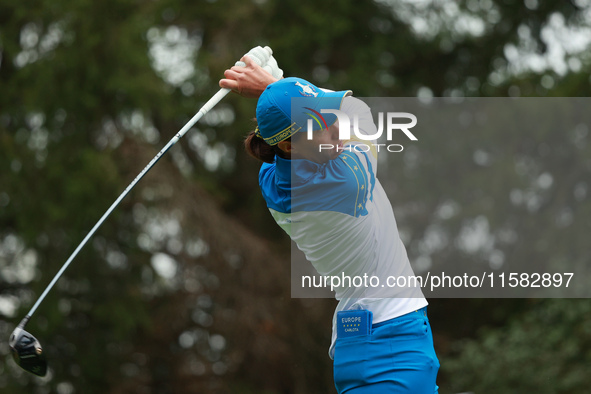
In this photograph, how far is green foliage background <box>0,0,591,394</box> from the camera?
6.95 metres

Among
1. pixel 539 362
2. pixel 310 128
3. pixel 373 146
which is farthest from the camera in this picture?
pixel 539 362

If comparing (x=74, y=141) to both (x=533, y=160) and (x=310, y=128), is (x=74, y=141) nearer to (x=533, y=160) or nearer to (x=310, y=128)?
(x=533, y=160)

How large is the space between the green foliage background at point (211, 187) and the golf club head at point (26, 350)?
151 inches

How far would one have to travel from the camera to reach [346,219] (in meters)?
2.24

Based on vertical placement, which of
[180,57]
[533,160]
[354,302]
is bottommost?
[354,302]

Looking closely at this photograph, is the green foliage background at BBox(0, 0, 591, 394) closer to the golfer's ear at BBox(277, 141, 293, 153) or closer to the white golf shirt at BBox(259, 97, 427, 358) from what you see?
the white golf shirt at BBox(259, 97, 427, 358)

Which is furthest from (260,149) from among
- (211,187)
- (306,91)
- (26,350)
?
(211,187)

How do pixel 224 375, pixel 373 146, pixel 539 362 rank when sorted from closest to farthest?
pixel 373 146 → pixel 539 362 → pixel 224 375

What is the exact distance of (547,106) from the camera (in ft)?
23.4

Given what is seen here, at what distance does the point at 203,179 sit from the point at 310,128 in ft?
18.9

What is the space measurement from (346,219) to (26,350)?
1454 mm

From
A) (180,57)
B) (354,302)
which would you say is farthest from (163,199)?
(354,302)

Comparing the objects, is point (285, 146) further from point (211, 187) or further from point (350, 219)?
point (211, 187)

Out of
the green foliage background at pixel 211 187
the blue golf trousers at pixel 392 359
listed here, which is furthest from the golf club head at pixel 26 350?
the green foliage background at pixel 211 187
